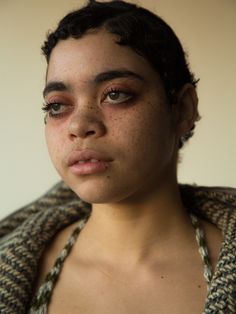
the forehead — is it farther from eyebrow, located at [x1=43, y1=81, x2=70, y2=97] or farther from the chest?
the chest

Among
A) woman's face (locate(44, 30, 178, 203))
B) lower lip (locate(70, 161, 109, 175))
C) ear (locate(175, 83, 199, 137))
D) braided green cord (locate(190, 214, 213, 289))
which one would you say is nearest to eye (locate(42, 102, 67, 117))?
woman's face (locate(44, 30, 178, 203))

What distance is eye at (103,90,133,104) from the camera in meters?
0.78

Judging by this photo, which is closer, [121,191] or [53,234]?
[121,191]

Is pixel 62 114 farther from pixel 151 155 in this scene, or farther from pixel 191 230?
pixel 191 230

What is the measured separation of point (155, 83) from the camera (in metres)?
0.82

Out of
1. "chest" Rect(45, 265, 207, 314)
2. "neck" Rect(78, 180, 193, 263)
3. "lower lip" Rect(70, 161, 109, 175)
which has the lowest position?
"chest" Rect(45, 265, 207, 314)

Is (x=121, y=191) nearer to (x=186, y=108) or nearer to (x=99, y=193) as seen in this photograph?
(x=99, y=193)

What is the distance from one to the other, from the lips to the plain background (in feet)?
2.73

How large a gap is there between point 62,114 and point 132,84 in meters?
0.14

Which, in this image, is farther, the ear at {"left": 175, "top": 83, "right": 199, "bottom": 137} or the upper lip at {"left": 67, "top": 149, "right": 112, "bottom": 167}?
the ear at {"left": 175, "top": 83, "right": 199, "bottom": 137}

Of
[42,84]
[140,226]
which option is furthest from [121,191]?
[42,84]

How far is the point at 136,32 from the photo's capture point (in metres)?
0.82

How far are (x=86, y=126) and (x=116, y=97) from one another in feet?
0.27

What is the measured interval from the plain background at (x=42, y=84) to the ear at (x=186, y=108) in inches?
24.8
